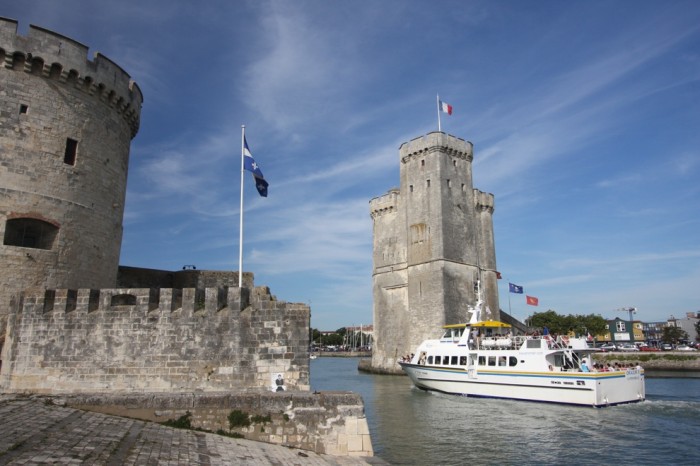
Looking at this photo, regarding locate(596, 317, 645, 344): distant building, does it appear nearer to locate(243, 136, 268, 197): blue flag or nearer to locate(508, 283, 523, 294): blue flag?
locate(508, 283, 523, 294): blue flag

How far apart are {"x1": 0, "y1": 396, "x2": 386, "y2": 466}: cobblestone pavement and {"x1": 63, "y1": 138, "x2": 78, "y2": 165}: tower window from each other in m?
6.29

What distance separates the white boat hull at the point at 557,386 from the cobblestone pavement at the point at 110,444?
16532mm

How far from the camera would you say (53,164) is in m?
12.6

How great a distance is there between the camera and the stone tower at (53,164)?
473 inches

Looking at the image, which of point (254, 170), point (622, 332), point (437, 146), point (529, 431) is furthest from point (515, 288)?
point (622, 332)

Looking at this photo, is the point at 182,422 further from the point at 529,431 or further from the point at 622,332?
the point at 622,332

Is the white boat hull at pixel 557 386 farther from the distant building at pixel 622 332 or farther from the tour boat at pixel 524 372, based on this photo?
the distant building at pixel 622 332

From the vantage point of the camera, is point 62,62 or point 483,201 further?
point 483,201

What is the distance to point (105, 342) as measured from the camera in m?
10.7

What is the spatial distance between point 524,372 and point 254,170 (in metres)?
17.5

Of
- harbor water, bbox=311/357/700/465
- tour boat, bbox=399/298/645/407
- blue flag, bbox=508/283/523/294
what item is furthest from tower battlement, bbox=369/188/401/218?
harbor water, bbox=311/357/700/465

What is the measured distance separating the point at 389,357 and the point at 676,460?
31.6 metres

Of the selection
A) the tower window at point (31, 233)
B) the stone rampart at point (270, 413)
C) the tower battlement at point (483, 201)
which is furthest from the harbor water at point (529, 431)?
the tower battlement at point (483, 201)

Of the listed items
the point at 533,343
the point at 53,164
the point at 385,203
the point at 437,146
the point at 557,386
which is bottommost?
the point at 557,386
